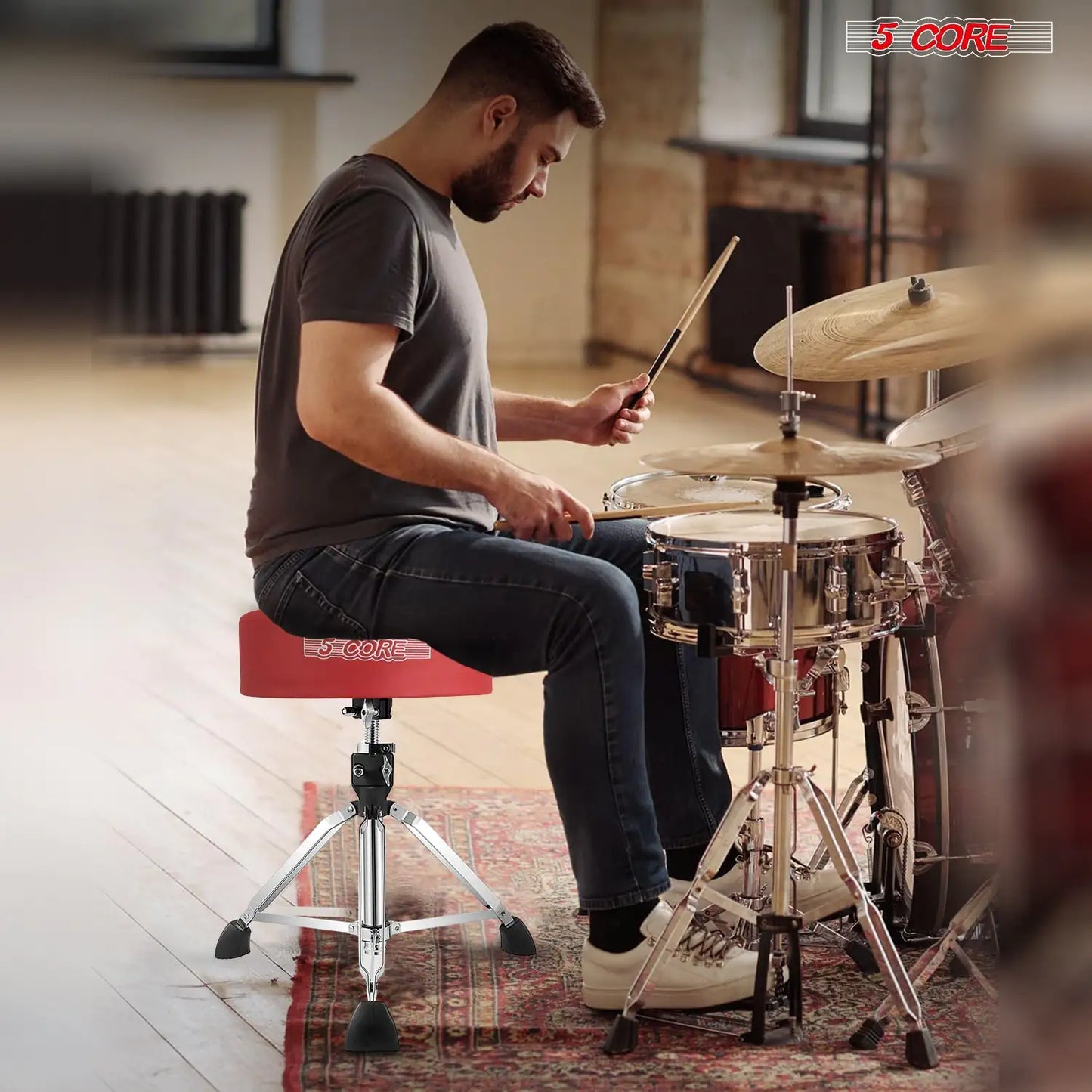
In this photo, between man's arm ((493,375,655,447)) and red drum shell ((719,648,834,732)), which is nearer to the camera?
red drum shell ((719,648,834,732))

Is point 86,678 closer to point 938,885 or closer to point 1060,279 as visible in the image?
point 938,885

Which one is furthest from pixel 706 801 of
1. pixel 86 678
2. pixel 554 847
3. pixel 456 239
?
pixel 86 678

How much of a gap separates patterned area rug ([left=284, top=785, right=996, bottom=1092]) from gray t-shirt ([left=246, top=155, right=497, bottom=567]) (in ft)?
1.86

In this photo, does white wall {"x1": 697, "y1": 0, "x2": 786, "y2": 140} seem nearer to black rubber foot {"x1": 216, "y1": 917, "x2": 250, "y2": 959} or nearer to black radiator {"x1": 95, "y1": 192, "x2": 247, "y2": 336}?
black radiator {"x1": 95, "y1": 192, "x2": 247, "y2": 336}

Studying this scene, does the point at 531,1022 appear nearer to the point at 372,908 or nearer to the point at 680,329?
the point at 372,908

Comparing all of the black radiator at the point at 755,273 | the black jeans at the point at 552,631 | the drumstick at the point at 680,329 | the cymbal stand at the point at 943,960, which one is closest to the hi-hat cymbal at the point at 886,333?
the drumstick at the point at 680,329

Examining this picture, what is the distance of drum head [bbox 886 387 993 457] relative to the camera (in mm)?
2016

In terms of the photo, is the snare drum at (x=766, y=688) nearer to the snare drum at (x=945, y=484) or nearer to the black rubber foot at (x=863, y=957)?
the snare drum at (x=945, y=484)

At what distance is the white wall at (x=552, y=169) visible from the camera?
7574mm

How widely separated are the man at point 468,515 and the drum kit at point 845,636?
0.08 m

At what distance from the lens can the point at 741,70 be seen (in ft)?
23.2

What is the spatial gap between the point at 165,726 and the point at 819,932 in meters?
1.38

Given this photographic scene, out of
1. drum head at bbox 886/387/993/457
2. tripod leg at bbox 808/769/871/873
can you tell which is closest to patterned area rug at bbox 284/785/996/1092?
tripod leg at bbox 808/769/871/873

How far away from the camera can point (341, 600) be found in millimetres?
2072
